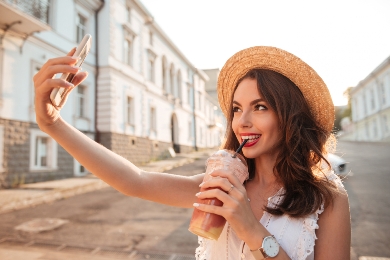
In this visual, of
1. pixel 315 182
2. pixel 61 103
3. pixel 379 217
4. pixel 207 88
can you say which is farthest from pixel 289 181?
pixel 207 88

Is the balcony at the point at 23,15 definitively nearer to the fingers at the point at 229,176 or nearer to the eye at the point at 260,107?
the eye at the point at 260,107

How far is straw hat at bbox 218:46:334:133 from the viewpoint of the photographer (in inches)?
67.0

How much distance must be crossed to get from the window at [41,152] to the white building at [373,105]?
32673 mm

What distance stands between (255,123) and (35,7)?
1262cm

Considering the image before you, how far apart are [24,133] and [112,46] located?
724cm

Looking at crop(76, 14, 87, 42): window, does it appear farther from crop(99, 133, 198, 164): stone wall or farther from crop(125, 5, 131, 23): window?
crop(99, 133, 198, 164): stone wall

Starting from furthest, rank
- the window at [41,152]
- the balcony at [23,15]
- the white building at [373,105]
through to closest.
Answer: the white building at [373,105] → the window at [41,152] → the balcony at [23,15]

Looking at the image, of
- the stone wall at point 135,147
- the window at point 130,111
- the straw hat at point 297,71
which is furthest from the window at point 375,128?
the straw hat at point 297,71

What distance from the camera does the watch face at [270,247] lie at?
121 centimetres

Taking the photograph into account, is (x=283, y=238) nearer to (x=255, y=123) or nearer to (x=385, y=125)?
(x=255, y=123)

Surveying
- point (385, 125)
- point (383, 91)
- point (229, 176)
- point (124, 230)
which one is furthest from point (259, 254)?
point (385, 125)

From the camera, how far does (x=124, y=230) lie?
17.1 ft

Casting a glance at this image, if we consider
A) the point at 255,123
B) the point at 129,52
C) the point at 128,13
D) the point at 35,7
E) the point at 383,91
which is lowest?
the point at 255,123

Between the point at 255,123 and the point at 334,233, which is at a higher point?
the point at 255,123
